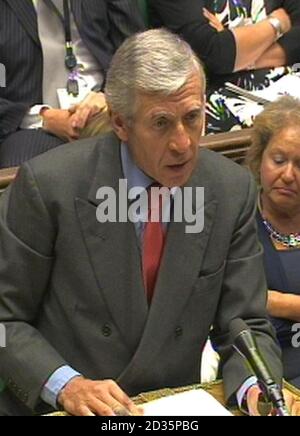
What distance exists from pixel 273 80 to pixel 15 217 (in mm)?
1475

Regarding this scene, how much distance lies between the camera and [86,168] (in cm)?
153

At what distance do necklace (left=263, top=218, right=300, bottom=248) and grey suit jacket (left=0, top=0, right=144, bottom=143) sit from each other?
0.77 metres

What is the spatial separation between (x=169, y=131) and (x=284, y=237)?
25.8 inches

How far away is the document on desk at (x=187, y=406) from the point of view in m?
1.32

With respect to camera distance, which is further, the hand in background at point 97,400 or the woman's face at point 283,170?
the woman's face at point 283,170

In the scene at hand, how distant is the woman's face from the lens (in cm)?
197

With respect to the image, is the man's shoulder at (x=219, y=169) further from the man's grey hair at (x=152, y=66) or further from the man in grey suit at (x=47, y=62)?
the man in grey suit at (x=47, y=62)

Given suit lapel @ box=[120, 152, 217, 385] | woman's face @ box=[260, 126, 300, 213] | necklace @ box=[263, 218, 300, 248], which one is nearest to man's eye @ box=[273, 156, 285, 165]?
woman's face @ box=[260, 126, 300, 213]

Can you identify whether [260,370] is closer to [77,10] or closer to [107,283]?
[107,283]

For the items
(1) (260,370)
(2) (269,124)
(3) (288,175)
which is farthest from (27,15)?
(1) (260,370)

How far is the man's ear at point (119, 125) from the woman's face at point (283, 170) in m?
0.55

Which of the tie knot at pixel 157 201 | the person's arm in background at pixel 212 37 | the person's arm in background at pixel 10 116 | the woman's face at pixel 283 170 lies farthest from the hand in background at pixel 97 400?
the person's arm in background at pixel 212 37
